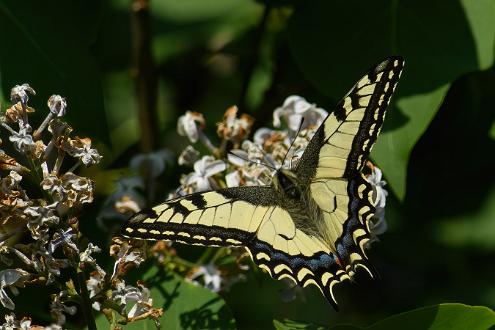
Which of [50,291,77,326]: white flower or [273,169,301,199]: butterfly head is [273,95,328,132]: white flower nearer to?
[273,169,301,199]: butterfly head

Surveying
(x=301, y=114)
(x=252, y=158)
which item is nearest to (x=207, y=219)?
(x=252, y=158)

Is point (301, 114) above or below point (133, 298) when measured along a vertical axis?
above

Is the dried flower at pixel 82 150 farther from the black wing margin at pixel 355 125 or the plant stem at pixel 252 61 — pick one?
the plant stem at pixel 252 61

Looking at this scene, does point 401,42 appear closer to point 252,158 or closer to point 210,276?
point 252,158

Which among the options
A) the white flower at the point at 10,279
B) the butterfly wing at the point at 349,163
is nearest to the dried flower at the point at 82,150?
the white flower at the point at 10,279

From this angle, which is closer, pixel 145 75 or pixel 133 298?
pixel 133 298

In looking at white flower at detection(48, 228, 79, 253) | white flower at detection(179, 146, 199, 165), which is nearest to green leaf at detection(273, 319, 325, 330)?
white flower at detection(48, 228, 79, 253)

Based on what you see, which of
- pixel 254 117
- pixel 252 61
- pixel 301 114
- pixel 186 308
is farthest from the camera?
pixel 252 61

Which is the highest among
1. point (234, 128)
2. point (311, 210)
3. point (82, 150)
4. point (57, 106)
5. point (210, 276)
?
point (57, 106)
